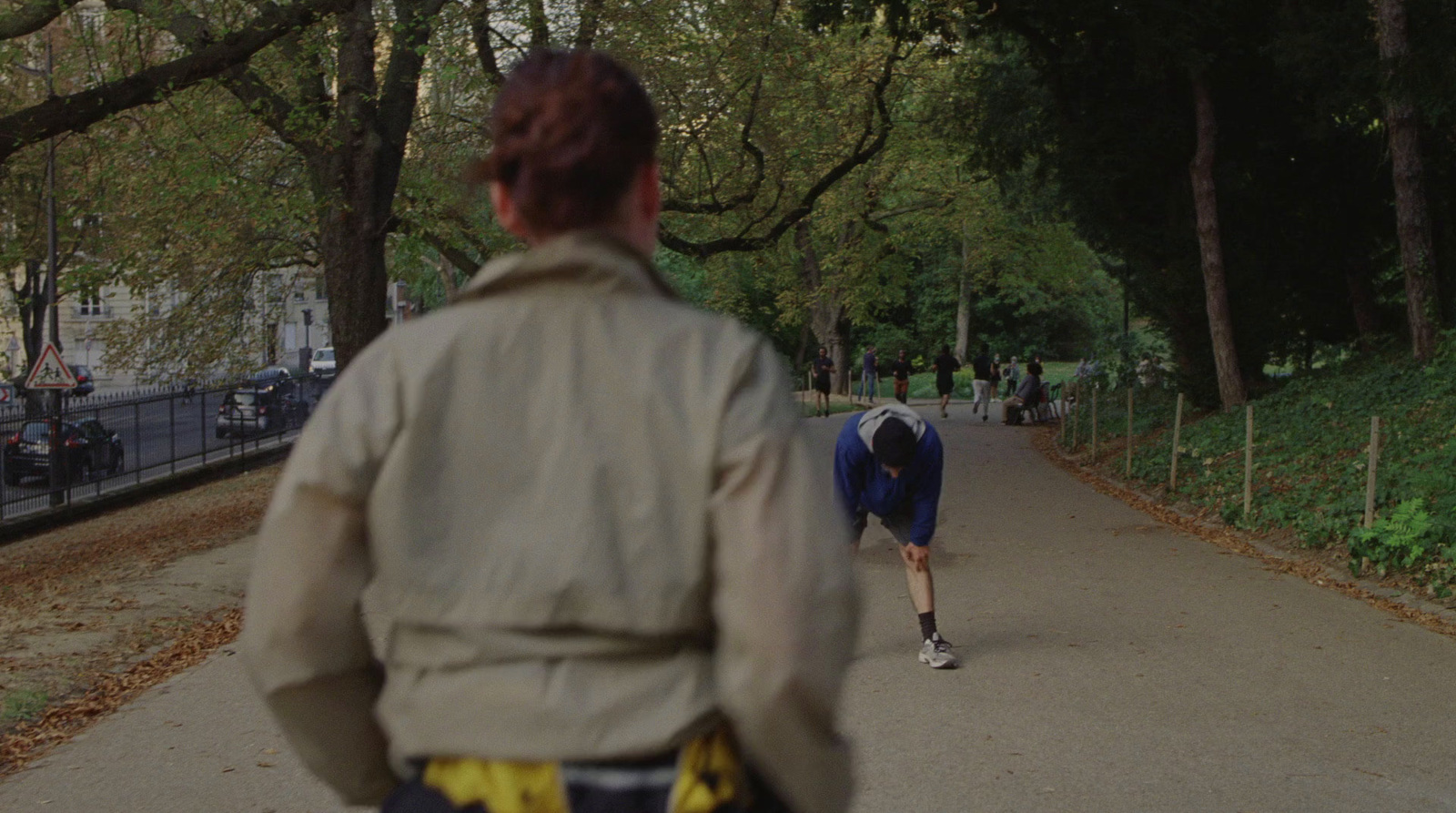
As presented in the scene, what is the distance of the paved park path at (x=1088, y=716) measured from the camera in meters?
5.80

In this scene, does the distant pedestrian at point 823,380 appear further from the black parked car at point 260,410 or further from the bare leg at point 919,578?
the bare leg at point 919,578

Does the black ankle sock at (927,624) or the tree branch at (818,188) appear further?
the tree branch at (818,188)

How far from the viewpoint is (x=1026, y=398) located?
34500 millimetres

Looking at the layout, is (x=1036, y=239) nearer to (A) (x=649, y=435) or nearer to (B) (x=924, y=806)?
(B) (x=924, y=806)

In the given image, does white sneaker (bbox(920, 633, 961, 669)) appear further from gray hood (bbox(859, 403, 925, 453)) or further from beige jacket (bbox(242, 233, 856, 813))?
beige jacket (bbox(242, 233, 856, 813))

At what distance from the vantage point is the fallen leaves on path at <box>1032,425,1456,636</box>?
9.77 m

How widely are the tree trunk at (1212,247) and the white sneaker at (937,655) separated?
15061 mm

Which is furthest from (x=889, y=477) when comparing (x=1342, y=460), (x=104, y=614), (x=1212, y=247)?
(x=1212, y=247)

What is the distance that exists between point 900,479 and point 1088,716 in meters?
1.53

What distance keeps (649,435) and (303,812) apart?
438cm

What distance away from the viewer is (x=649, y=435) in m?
1.78

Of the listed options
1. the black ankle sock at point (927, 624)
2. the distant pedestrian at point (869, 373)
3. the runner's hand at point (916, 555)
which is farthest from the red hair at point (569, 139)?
the distant pedestrian at point (869, 373)

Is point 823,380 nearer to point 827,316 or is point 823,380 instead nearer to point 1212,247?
point 827,316

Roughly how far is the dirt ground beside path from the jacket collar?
18.9 feet
